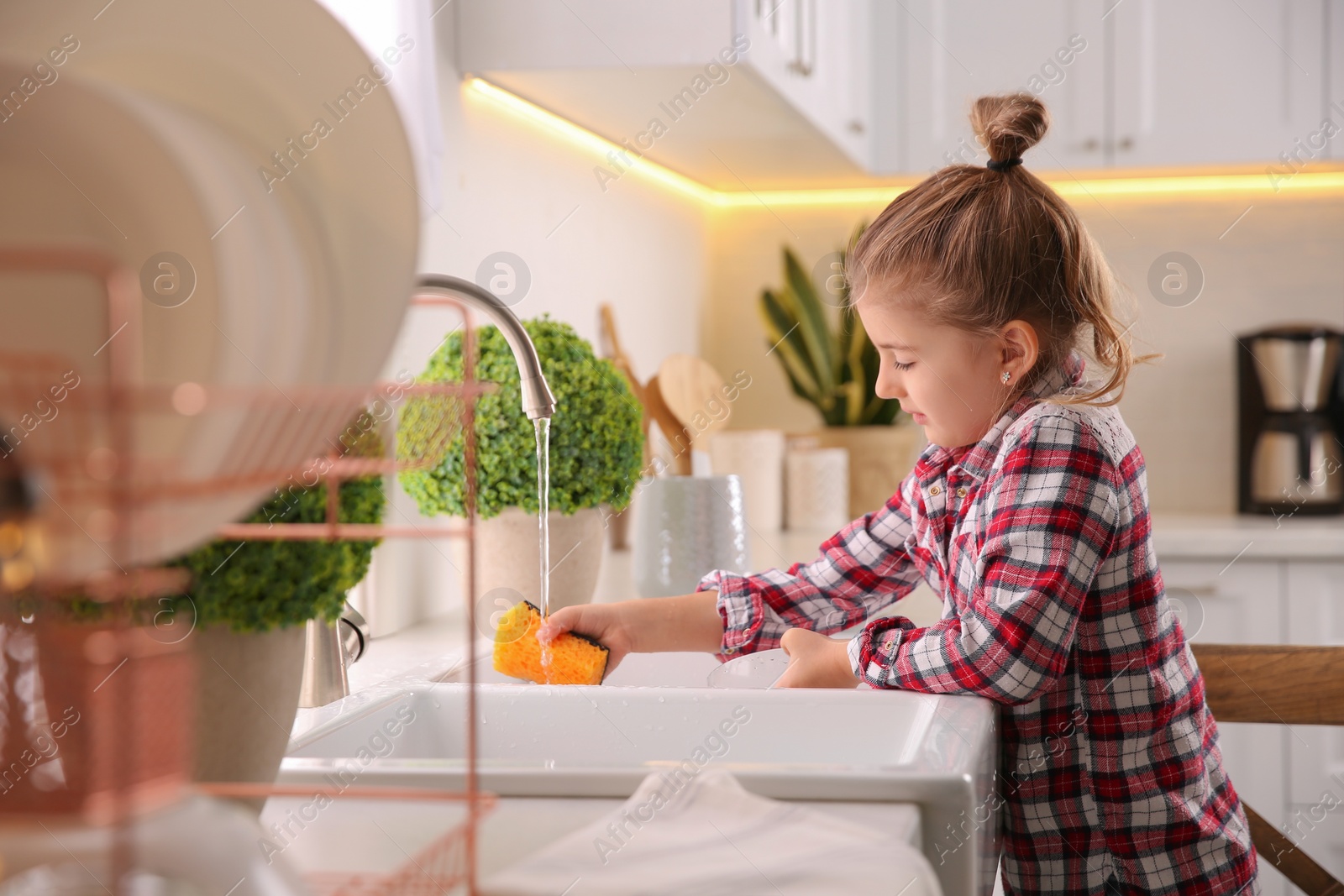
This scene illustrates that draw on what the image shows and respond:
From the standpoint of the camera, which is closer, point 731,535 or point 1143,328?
point 731,535

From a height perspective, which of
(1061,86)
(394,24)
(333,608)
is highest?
(1061,86)

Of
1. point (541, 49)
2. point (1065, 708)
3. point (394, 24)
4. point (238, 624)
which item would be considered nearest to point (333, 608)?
point (238, 624)

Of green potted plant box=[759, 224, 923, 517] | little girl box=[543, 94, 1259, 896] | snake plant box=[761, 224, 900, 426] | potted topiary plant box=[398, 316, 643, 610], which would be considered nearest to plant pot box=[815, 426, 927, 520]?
green potted plant box=[759, 224, 923, 517]

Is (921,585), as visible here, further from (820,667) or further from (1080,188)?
(1080,188)

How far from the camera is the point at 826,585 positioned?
1181 mm

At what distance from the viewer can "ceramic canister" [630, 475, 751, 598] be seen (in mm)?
1434

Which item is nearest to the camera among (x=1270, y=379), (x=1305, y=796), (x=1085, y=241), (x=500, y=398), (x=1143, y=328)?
(x=1085, y=241)

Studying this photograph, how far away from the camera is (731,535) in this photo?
1.46 m

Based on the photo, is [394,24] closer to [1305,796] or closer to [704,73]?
[704,73]

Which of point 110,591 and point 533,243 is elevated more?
point 533,243

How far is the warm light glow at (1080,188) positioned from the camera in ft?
8.70

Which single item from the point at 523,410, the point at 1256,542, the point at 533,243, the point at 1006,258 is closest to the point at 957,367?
the point at 1006,258

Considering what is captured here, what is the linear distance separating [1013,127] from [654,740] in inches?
22.8

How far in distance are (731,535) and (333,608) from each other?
0.93 metres
